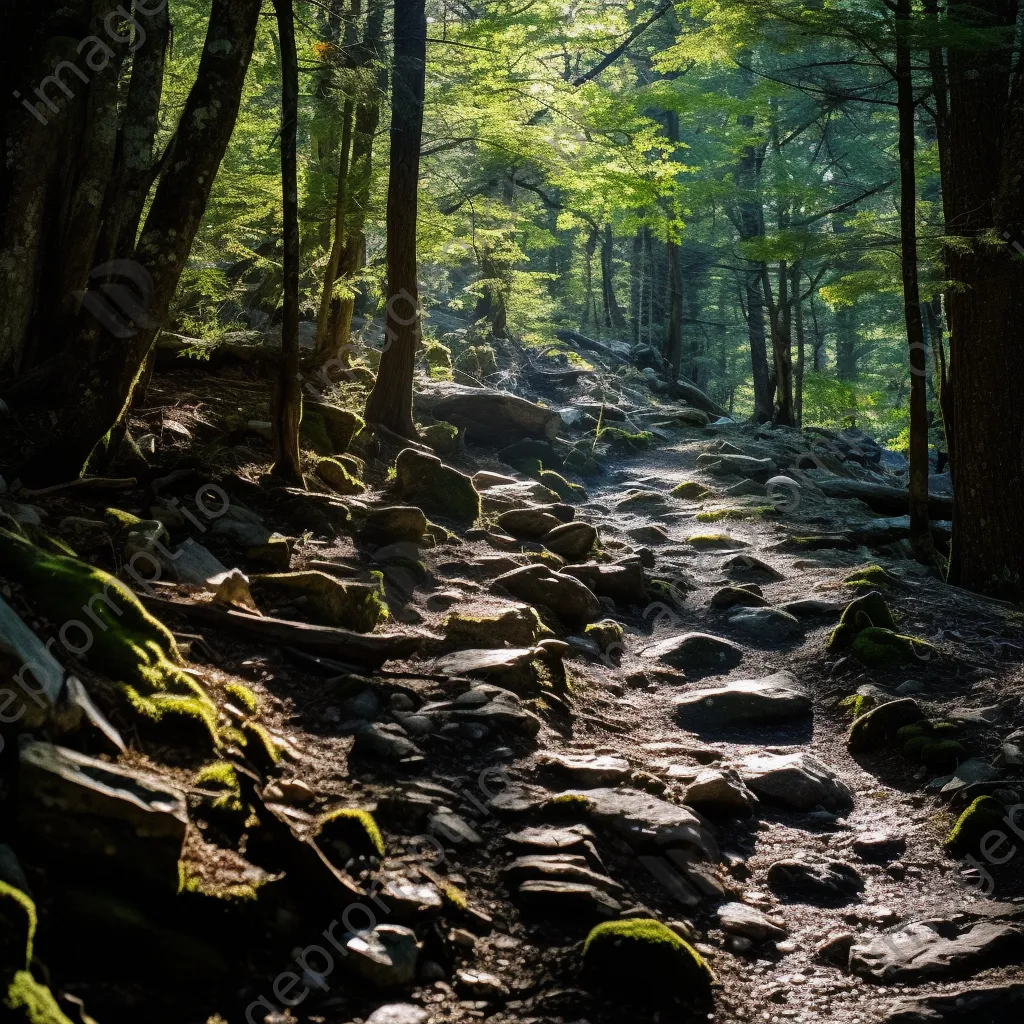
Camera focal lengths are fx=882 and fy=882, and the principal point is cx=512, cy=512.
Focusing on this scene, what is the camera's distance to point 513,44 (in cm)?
1213

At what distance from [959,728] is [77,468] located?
6.28 meters

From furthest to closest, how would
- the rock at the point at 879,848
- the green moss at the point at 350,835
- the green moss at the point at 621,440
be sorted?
the green moss at the point at 621,440, the rock at the point at 879,848, the green moss at the point at 350,835

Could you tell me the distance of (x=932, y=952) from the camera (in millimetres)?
3922

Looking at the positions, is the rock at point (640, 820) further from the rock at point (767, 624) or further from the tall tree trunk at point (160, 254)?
the rock at point (767, 624)

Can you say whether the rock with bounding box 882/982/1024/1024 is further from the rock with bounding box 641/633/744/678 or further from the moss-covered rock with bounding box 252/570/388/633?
the rock with bounding box 641/633/744/678

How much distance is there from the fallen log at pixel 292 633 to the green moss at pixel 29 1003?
2854 millimetres

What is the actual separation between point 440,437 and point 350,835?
9638 millimetres

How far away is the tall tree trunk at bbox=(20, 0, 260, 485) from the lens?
230 inches

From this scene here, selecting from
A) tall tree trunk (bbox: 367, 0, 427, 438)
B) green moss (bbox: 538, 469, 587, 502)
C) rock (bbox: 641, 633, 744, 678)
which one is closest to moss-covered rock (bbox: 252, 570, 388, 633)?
rock (bbox: 641, 633, 744, 678)

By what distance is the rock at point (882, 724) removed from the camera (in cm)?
630

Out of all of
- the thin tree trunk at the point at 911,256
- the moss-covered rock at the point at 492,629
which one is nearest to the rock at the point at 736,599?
the thin tree trunk at the point at 911,256

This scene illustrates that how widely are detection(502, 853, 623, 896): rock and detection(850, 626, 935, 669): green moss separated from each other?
4345 millimetres

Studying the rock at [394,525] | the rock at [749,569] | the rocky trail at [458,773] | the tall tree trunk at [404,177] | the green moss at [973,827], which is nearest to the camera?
the rocky trail at [458,773]

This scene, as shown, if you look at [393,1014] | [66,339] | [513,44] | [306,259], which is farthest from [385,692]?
[513,44]
